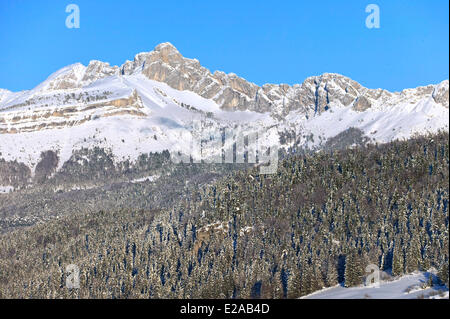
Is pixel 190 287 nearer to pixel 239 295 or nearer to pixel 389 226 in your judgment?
pixel 239 295

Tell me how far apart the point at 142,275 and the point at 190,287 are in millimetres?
23244

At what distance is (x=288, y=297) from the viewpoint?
524 ft

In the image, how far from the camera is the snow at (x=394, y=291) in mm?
134625

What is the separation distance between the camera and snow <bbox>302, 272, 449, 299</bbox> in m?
135

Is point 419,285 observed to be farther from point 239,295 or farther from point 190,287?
point 190,287

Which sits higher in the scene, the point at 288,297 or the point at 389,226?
the point at 389,226

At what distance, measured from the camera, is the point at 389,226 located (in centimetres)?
19712

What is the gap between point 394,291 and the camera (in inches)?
5674
